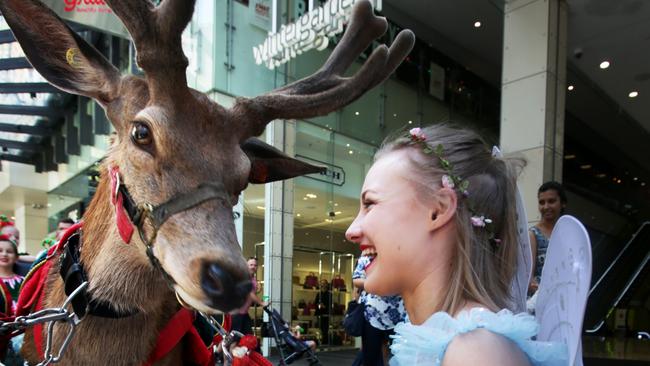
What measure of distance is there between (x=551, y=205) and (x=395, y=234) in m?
3.06

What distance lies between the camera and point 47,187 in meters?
19.6

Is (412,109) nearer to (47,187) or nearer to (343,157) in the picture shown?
(343,157)

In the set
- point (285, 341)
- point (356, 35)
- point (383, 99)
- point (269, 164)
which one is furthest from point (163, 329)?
point (383, 99)

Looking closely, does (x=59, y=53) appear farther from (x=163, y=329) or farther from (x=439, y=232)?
(x=439, y=232)

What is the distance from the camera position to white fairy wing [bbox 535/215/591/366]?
1070 millimetres

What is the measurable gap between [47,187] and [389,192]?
2142 centimetres

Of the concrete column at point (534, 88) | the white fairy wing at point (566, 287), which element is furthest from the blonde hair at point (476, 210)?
the concrete column at point (534, 88)

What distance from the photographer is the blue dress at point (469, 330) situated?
1050 mm

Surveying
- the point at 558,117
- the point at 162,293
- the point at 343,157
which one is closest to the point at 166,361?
the point at 162,293

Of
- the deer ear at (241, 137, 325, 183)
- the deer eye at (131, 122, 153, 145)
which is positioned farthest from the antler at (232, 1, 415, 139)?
the deer eye at (131, 122, 153, 145)

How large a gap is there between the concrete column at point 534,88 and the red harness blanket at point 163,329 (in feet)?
17.8

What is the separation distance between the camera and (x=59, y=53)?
1.93 meters

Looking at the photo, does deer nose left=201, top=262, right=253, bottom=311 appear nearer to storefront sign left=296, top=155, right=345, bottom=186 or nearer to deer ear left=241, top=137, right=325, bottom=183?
deer ear left=241, top=137, right=325, bottom=183

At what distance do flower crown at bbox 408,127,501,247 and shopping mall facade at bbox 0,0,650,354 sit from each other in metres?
5.06
